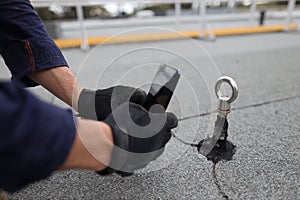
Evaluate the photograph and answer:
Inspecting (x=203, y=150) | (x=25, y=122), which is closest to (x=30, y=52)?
(x=25, y=122)

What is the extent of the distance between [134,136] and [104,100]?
206 millimetres

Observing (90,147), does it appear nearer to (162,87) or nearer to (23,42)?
(162,87)

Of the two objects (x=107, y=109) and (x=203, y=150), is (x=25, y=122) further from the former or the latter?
(x=203, y=150)

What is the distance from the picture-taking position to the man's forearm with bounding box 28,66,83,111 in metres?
0.72

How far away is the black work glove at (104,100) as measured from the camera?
0.64m

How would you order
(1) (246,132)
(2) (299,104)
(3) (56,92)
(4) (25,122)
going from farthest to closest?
(2) (299,104) → (1) (246,132) → (3) (56,92) → (4) (25,122)

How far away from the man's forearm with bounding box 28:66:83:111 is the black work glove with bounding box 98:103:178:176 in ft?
0.81

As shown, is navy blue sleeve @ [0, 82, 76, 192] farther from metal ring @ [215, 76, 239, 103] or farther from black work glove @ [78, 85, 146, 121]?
metal ring @ [215, 76, 239, 103]

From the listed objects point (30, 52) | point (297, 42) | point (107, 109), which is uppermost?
point (30, 52)

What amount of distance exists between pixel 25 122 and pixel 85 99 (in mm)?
339

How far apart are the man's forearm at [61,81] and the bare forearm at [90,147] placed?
27 centimetres

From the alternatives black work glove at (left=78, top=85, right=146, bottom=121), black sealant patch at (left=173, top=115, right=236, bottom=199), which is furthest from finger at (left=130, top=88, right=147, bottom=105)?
black sealant patch at (left=173, top=115, right=236, bottom=199)

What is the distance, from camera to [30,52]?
2.30ft

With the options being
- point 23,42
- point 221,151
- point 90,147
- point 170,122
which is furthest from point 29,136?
point 221,151
